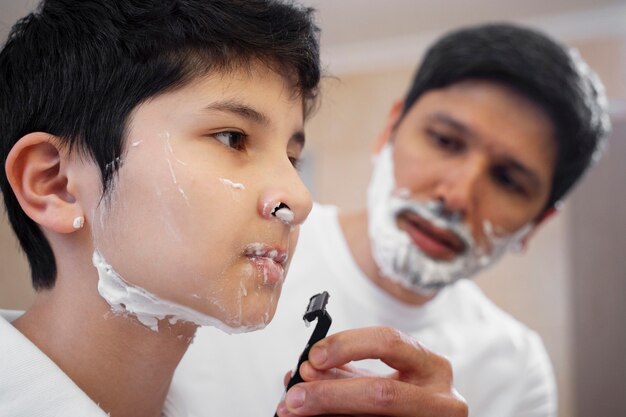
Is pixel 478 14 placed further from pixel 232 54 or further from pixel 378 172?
pixel 232 54

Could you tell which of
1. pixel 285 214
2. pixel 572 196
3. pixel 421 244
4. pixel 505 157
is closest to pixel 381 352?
pixel 285 214

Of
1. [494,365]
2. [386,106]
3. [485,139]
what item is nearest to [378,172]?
[485,139]

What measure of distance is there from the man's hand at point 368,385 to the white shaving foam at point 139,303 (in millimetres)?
63

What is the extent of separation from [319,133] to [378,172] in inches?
42.0

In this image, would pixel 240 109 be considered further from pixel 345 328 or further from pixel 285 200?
pixel 345 328

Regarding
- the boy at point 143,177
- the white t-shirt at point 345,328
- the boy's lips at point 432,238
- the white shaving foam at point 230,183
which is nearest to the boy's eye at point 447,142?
the boy's lips at point 432,238

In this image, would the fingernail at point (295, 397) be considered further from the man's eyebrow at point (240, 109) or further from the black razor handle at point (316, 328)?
the man's eyebrow at point (240, 109)

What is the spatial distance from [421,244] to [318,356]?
484mm

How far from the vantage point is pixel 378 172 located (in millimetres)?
1071

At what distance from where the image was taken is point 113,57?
50 cm

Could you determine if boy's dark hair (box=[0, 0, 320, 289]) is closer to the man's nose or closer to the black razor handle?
the black razor handle

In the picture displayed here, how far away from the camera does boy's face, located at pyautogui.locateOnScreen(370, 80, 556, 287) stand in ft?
3.08

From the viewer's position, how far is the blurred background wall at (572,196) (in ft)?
5.30

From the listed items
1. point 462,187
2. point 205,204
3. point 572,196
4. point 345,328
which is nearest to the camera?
point 205,204
